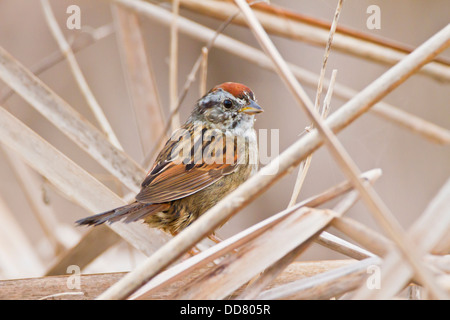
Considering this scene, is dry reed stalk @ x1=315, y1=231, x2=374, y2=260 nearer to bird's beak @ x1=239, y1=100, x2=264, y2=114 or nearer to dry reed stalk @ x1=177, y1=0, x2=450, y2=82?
bird's beak @ x1=239, y1=100, x2=264, y2=114

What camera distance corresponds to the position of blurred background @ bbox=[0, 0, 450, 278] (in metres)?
2.55

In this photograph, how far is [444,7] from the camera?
99.7 inches

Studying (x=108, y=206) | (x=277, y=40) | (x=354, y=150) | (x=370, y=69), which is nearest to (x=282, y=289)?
(x=108, y=206)

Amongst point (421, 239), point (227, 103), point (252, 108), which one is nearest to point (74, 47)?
point (227, 103)

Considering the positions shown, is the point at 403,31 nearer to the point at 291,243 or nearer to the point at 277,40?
the point at 277,40

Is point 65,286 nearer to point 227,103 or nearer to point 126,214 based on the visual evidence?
point 126,214

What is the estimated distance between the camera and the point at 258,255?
1123 millimetres

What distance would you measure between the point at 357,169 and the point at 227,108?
1.01 metres

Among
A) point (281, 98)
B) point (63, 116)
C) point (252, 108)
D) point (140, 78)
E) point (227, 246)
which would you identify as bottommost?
point (227, 246)

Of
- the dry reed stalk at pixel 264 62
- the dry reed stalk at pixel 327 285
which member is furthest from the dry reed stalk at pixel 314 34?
the dry reed stalk at pixel 327 285

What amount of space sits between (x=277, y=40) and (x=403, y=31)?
0.68 m

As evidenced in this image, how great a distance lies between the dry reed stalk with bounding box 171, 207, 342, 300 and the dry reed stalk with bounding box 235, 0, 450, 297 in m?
0.18

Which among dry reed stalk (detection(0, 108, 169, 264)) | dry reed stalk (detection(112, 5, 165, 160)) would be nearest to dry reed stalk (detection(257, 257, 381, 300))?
dry reed stalk (detection(0, 108, 169, 264))

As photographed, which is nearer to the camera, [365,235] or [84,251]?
[365,235]
